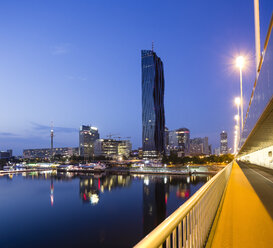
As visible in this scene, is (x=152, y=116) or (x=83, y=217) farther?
(x=152, y=116)

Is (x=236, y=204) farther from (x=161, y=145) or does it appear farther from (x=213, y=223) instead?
(x=161, y=145)

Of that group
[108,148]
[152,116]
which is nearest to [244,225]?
[152,116]

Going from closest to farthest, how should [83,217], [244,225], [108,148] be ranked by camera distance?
[244,225] < [83,217] < [108,148]

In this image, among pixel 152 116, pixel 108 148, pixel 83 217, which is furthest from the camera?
pixel 108 148

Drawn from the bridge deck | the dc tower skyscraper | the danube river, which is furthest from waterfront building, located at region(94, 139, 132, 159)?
the bridge deck

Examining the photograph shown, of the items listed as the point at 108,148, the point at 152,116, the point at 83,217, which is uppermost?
the point at 152,116

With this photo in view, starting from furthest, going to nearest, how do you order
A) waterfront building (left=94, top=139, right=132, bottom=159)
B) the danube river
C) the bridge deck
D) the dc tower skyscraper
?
1. waterfront building (left=94, top=139, right=132, bottom=159)
2. the dc tower skyscraper
3. the danube river
4. the bridge deck

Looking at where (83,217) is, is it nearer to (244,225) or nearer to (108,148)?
(244,225)

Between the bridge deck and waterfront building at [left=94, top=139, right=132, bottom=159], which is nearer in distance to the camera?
the bridge deck

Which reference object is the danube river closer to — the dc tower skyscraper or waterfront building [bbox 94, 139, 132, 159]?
the dc tower skyscraper

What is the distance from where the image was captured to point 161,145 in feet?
529

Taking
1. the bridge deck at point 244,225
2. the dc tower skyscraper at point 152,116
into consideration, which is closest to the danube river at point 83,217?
the bridge deck at point 244,225

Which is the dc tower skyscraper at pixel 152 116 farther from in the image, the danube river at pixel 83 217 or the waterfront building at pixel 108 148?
the danube river at pixel 83 217

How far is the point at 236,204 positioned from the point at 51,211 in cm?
3770
